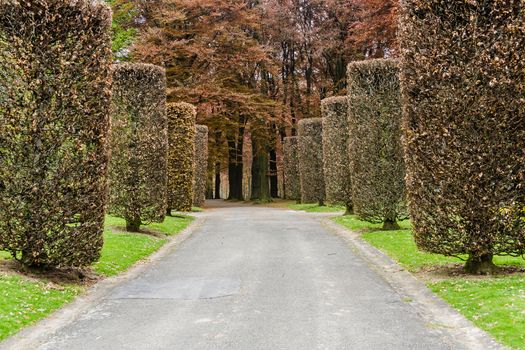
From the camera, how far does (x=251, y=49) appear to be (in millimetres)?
37688

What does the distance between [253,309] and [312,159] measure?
2495cm

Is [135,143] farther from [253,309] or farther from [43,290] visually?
[253,309]

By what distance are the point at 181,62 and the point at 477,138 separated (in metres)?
30.6

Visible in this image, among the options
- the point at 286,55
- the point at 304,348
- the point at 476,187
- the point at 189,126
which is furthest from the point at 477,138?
the point at 286,55

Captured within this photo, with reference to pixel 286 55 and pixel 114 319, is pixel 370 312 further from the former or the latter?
pixel 286 55

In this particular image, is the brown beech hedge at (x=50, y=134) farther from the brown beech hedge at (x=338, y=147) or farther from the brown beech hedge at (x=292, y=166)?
the brown beech hedge at (x=292, y=166)

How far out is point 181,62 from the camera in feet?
125

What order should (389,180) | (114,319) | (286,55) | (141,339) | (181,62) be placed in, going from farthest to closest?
(286,55) < (181,62) < (389,180) < (114,319) < (141,339)

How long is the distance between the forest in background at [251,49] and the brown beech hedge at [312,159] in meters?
6.07

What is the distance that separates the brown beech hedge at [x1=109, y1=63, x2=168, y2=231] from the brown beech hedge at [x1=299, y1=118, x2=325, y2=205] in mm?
15966

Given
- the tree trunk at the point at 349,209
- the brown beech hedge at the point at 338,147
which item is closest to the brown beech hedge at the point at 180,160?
the brown beech hedge at the point at 338,147

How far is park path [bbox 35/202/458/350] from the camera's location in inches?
263

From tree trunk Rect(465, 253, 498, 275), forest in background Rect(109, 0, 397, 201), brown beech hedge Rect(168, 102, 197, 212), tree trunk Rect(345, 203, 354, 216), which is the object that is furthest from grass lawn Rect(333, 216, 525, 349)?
forest in background Rect(109, 0, 397, 201)

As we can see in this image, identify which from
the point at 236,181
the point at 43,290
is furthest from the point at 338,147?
the point at 236,181
